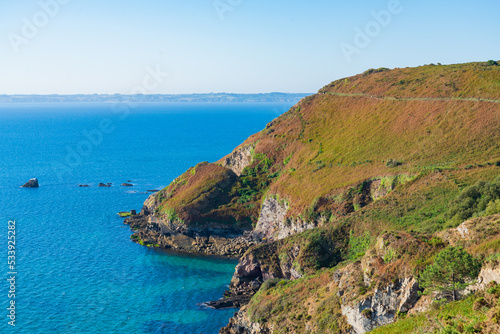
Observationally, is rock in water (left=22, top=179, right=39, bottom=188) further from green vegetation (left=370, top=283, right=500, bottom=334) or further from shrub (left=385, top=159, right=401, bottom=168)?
green vegetation (left=370, top=283, right=500, bottom=334)

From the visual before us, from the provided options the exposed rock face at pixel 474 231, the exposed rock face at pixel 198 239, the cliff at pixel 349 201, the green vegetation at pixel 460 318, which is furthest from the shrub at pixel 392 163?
the green vegetation at pixel 460 318

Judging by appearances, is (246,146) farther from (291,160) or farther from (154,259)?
(154,259)

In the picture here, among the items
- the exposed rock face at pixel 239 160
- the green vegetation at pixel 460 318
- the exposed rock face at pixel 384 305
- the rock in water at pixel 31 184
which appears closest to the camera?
the green vegetation at pixel 460 318

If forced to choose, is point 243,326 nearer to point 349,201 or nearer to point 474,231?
point 474,231

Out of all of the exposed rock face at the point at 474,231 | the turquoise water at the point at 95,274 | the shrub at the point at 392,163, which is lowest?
the turquoise water at the point at 95,274

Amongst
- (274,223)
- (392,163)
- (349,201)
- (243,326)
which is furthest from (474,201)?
(274,223)

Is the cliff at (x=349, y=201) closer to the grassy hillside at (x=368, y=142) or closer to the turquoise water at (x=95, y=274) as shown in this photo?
the grassy hillside at (x=368, y=142)

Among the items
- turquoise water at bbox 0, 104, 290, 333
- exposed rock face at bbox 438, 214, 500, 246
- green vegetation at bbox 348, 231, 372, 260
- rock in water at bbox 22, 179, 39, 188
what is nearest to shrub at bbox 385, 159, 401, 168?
green vegetation at bbox 348, 231, 372, 260

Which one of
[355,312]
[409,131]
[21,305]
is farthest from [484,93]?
[21,305]
